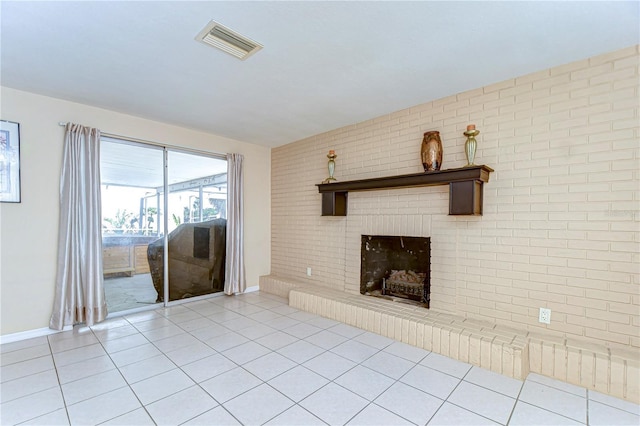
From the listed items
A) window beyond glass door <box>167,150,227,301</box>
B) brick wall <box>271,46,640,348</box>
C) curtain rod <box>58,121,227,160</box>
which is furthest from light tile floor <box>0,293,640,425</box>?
curtain rod <box>58,121,227,160</box>

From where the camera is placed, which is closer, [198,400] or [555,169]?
[198,400]

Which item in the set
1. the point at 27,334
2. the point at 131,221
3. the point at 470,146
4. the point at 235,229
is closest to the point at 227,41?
the point at 470,146

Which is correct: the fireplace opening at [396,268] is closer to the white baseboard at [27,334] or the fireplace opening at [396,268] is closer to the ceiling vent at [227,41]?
the ceiling vent at [227,41]

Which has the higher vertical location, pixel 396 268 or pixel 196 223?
pixel 196 223

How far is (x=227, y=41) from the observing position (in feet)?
6.86

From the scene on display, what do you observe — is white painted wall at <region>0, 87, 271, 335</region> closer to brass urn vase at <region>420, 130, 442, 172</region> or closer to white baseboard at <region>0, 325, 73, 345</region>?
white baseboard at <region>0, 325, 73, 345</region>

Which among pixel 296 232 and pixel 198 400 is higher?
pixel 296 232

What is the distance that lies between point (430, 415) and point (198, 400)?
1517 mm

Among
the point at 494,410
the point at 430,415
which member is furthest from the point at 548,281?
the point at 430,415

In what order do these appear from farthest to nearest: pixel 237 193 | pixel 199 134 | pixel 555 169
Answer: pixel 237 193
pixel 199 134
pixel 555 169

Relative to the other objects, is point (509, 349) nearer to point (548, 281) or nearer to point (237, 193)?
point (548, 281)

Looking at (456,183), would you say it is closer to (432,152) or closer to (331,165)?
(432,152)

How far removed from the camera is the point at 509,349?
2.21 metres

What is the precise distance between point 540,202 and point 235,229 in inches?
152
